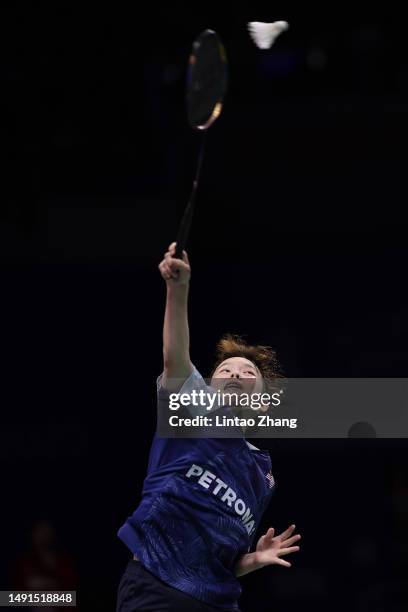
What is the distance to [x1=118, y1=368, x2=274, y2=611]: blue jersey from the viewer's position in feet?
14.2

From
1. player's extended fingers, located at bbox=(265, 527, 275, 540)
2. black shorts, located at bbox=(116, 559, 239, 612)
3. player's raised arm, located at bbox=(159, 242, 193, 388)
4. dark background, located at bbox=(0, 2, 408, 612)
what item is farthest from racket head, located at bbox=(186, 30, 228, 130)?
dark background, located at bbox=(0, 2, 408, 612)

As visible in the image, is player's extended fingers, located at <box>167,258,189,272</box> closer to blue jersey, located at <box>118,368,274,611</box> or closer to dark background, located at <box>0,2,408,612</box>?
blue jersey, located at <box>118,368,274,611</box>

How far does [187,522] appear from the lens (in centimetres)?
432

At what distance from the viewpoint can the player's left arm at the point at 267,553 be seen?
452 cm

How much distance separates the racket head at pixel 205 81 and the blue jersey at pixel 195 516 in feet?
3.50

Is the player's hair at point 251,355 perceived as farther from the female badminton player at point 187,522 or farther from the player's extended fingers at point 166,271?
the player's extended fingers at point 166,271

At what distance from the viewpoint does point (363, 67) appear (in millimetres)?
10617

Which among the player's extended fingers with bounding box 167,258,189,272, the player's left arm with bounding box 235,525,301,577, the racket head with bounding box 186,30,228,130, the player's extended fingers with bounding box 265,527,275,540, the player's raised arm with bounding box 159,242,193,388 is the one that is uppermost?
the racket head with bounding box 186,30,228,130

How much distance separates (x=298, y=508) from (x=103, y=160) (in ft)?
11.7

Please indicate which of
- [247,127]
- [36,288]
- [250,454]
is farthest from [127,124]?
[250,454]

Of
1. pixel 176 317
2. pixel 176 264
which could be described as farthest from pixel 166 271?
pixel 176 317

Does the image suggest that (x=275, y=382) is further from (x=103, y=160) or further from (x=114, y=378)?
(x=103, y=160)

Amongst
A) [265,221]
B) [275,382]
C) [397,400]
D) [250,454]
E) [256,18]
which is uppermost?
[256,18]

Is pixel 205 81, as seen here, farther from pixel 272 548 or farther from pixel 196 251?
pixel 196 251
